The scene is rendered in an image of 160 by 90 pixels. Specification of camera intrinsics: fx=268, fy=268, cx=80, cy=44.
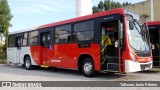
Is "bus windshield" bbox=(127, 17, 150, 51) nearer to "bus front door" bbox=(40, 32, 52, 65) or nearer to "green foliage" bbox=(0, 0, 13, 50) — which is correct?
"bus front door" bbox=(40, 32, 52, 65)

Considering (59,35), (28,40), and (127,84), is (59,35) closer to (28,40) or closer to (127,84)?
(28,40)

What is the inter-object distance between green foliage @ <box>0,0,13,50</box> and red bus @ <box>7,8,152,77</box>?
3030cm

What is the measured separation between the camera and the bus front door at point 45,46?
1708 cm

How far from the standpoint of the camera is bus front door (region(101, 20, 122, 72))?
492 inches

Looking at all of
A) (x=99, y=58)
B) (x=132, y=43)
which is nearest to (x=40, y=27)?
(x=99, y=58)

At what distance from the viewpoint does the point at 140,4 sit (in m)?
33.1

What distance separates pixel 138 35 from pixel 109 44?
143 cm

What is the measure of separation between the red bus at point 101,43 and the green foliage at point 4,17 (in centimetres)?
3030

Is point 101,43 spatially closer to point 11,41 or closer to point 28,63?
point 28,63

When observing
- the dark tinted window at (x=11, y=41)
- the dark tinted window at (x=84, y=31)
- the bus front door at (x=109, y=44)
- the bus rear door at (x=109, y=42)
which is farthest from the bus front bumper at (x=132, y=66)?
the dark tinted window at (x=11, y=41)

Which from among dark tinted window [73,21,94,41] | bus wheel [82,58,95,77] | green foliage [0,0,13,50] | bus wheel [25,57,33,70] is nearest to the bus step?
bus wheel [82,58,95,77]

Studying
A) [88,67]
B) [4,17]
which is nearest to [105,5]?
[4,17]

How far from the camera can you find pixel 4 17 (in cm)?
4569

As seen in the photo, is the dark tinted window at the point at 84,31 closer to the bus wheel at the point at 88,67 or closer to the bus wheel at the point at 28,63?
the bus wheel at the point at 88,67
